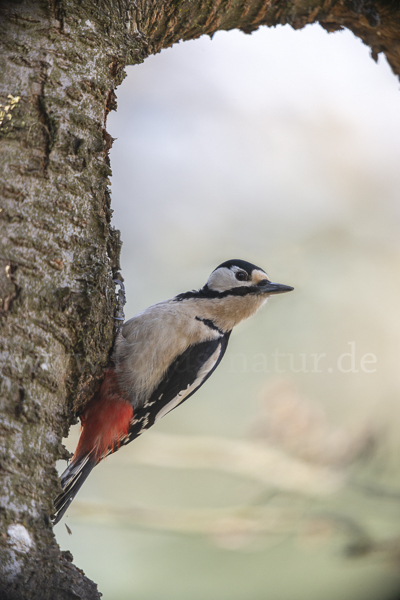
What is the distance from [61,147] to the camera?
72.1 inches

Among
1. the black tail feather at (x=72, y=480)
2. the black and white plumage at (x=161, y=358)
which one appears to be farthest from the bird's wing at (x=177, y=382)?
the black tail feather at (x=72, y=480)

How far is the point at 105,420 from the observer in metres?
2.40

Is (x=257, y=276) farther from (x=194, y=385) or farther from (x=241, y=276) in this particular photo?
(x=194, y=385)

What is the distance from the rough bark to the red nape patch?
0.21m

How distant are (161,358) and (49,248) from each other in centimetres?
100

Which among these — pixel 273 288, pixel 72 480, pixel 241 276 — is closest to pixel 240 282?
pixel 241 276

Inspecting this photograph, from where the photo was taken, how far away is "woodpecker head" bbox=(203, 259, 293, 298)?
9.20ft

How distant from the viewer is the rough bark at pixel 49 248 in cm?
152

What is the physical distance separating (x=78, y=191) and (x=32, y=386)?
0.71m

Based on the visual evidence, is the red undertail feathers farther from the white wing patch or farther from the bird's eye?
the bird's eye

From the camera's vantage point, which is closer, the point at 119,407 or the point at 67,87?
the point at 67,87

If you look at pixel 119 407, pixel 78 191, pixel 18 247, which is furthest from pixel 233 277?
pixel 18 247

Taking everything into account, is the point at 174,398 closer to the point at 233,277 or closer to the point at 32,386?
the point at 233,277

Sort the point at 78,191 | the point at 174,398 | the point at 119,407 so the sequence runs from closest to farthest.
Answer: the point at 78,191
the point at 119,407
the point at 174,398
